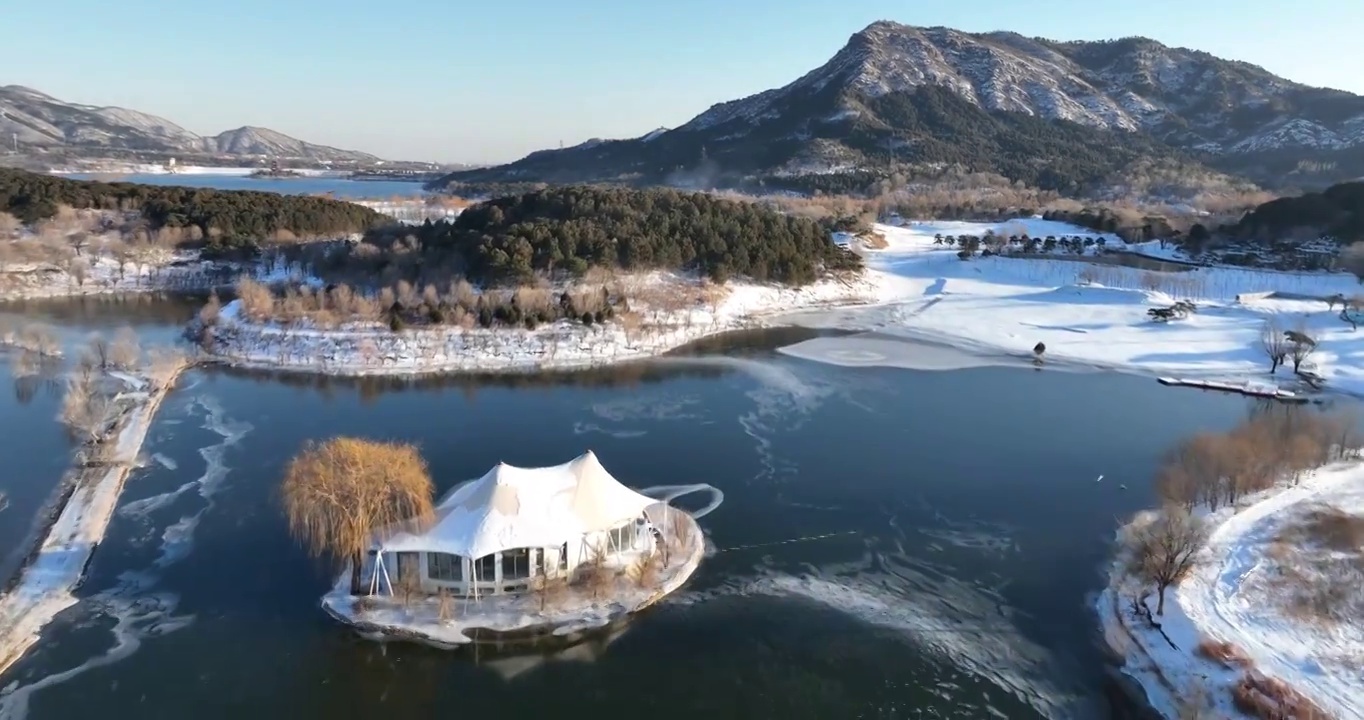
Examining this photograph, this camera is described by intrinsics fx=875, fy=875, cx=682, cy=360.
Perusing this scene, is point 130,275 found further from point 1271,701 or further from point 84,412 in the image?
point 1271,701

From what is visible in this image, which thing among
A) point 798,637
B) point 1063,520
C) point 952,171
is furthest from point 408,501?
point 952,171

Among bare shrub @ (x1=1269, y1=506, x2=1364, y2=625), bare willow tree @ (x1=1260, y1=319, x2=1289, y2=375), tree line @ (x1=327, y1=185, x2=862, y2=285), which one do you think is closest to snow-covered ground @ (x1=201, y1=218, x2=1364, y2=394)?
bare willow tree @ (x1=1260, y1=319, x2=1289, y2=375)

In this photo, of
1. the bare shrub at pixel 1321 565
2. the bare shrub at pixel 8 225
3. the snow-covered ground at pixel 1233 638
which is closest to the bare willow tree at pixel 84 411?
the snow-covered ground at pixel 1233 638

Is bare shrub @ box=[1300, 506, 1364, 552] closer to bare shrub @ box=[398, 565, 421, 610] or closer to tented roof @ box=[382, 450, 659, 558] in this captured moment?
tented roof @ box=[382, 450, 659, 558]

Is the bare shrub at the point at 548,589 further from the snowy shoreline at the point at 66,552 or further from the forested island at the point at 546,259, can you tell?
the forested island at the point at 546,259

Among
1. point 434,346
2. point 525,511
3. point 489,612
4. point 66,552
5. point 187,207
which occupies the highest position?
point 187,207

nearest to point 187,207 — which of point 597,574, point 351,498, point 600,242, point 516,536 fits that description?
point 600,242

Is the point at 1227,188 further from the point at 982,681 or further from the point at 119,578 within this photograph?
the point at 119,578
